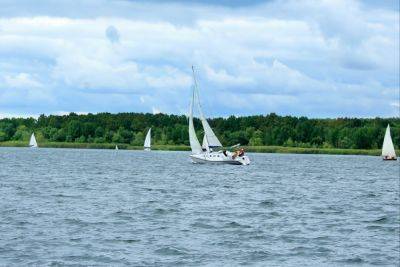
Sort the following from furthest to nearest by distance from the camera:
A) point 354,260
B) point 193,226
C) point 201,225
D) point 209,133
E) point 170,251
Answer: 1. point 209,133
2. point 201,225
3. point 193,226
4. point 170,251
5. point 354,260

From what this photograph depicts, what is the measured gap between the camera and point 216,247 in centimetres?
3450

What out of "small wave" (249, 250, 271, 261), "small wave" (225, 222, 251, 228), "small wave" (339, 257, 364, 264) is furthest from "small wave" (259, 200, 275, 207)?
"small wave" (339, 257, 364, 264)

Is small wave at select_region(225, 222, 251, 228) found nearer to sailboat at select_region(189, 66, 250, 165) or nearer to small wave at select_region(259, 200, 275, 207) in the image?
small wave at select_region(259, 200, 275, 207)

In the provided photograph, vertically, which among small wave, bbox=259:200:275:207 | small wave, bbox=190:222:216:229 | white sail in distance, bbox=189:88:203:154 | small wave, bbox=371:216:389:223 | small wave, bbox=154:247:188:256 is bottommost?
small wave, bbox=154:247:188:256

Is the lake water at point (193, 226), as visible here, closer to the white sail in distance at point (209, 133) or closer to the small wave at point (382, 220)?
the small wave at point (382, 220)

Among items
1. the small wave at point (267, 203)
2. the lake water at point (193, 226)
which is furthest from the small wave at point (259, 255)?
the small wave at point (267, 203)

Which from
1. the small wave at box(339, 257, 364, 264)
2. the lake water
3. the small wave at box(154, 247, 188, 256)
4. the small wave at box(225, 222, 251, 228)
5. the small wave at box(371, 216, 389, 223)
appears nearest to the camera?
the small wave at box(339, 257, 364, 264)

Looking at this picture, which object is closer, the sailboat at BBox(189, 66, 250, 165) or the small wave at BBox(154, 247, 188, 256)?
the small wave at BBox(154, 247, 188, 256)

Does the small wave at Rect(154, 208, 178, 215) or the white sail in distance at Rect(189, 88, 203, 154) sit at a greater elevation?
the white sail in distance at Rect(189, 88, 203, 154)

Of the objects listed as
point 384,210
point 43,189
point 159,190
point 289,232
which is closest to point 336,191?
point 159,190

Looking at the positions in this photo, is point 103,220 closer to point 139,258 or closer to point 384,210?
point 139,258

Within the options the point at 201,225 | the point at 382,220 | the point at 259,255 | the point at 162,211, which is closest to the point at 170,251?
the point at 259,255

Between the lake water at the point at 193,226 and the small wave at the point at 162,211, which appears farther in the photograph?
the small wave at the point at 162,211

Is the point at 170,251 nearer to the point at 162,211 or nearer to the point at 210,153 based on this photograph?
the point at 162,211
